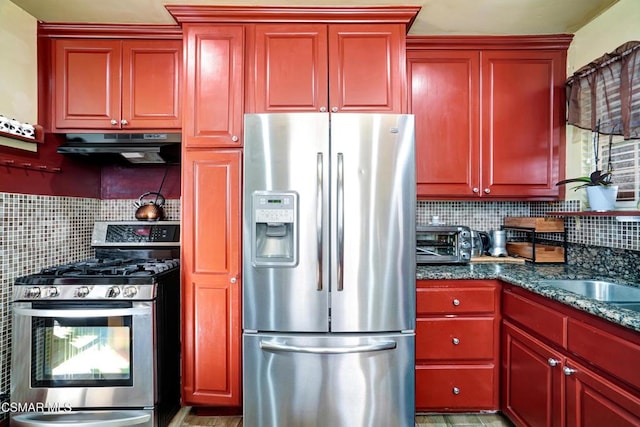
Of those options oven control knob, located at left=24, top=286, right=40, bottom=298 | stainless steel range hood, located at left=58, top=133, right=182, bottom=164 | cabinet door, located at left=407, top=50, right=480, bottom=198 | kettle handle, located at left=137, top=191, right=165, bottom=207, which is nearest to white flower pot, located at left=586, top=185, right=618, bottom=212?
cabinet door, located at left=407, top=50, right=480, bottom=198

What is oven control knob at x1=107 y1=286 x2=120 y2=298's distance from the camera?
1.68 meters

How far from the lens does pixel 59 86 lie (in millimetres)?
2029

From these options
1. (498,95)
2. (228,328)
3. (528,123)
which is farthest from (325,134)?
(528,123)

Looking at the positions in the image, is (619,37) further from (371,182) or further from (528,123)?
(371,182)

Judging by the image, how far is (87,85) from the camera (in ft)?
6.71

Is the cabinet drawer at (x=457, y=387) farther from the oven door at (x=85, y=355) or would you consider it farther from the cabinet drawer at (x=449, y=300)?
the oven door at (x=85, y=355)

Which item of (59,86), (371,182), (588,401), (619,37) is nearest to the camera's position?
(588,401)

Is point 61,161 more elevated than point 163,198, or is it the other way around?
point 61,161

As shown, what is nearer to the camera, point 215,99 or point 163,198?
point 215,99

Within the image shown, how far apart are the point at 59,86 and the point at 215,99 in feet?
3.55

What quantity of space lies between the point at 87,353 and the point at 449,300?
6.73ft

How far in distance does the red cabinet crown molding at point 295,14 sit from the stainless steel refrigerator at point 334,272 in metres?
0.70

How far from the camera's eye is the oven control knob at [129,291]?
169 centimetres

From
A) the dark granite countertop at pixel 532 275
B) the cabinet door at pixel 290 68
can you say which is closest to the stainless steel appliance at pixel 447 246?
the dark granite countertop at pixel 532 275
